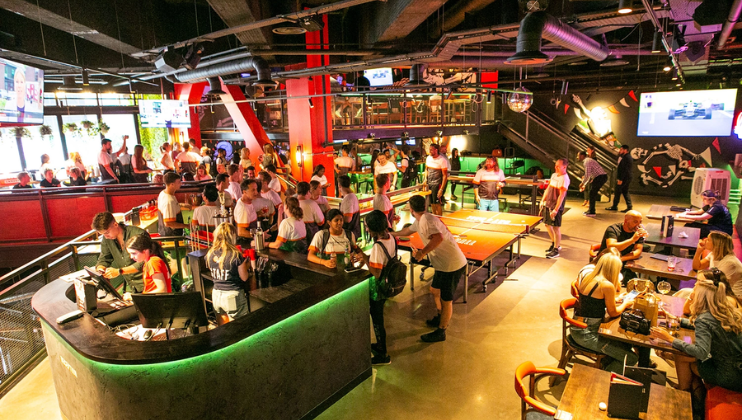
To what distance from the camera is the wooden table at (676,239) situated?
570cm

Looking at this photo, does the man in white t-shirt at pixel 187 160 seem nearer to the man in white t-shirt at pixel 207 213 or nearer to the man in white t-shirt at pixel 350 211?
the man in white t-shirt at pixel 207 213

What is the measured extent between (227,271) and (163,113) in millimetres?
9003

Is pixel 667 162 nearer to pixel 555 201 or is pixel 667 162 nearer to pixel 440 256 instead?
pixel 555 201

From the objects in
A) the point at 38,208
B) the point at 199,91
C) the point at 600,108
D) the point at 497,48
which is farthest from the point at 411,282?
the point at 600,108

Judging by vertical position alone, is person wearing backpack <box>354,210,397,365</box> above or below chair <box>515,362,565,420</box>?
above

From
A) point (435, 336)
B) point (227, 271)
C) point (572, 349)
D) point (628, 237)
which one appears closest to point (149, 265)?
point (227, 271)

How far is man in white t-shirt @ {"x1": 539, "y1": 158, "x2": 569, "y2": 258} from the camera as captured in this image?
7.47 meters

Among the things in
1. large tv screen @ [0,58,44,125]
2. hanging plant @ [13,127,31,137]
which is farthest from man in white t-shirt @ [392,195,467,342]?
hanging plant @ [13,127,31,137]

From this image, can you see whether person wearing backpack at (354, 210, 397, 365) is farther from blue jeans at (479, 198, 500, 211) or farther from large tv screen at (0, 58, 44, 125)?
large tv screen at (0, 58, 44, 125)

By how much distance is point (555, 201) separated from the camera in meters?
7.68

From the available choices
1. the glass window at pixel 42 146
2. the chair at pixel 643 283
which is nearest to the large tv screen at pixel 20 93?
A: the chair at pixel 643 283

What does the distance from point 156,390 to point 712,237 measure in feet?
17.2

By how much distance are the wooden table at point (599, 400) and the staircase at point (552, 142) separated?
12.2 metres

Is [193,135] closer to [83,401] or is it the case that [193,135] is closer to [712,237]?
[83,401]
